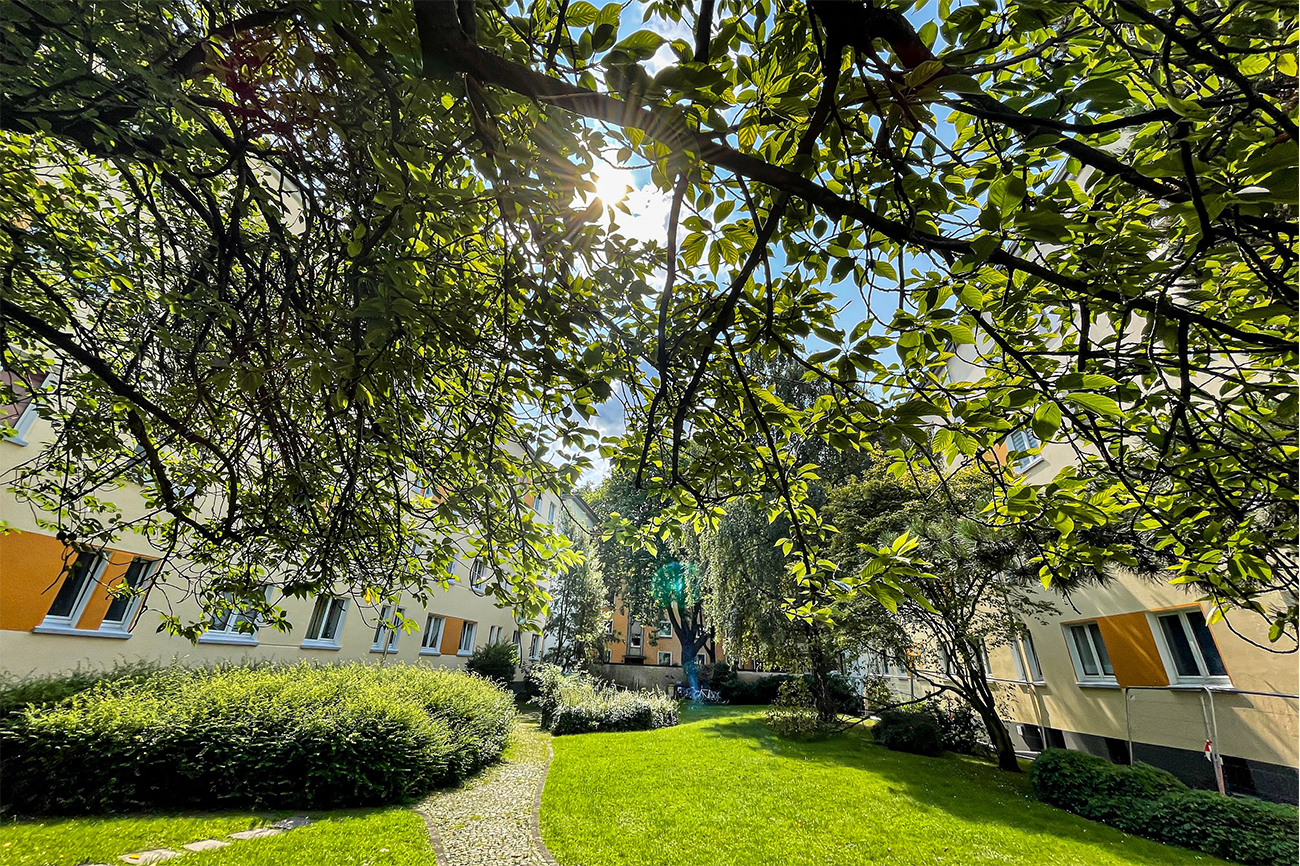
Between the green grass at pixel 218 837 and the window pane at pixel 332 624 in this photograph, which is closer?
the green grass at pixel 218 837

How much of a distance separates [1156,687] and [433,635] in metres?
20.3

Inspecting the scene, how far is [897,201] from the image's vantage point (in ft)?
6.55

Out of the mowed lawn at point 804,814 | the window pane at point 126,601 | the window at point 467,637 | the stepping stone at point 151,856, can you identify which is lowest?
the stepping stone at point 151,856

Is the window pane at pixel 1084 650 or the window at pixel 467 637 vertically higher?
the window pane at pixel 1084 650

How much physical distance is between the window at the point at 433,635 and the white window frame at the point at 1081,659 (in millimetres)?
19430

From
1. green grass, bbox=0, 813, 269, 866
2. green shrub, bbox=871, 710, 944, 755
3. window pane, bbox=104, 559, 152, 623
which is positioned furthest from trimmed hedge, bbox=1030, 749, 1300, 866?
window pane, bbox=104, 559, 152, 623

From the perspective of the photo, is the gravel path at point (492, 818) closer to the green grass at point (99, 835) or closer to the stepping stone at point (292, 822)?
the stepping stone at point (292, 822)

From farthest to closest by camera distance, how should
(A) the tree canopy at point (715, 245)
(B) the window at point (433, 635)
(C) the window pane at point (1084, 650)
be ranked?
1. (B) the window at point (433, 635)
2. (C) the window pane at point (1084, 650)
3. (A) the tree canopy at point (715, 245)

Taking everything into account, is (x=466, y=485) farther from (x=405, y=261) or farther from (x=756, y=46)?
(x=756, y=46)

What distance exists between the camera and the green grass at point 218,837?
4816 mm

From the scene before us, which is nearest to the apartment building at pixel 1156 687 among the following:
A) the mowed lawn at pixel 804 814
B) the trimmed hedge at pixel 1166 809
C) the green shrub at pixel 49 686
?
the trimmed hedge at pixel 1166 809

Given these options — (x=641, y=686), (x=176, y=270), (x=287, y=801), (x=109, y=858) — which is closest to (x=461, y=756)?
(x=287, y=801)

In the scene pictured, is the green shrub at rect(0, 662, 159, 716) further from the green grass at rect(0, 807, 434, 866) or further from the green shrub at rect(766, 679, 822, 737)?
the green shrub at rect(766, 679, 822, 737)

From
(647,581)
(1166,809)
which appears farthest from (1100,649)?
(647,581)
